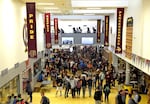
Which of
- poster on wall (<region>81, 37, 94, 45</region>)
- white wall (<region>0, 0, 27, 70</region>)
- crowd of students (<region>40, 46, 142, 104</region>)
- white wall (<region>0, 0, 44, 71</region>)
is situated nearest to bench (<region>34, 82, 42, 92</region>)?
crowd of students (<region>40, 46, 142, 104</region>)

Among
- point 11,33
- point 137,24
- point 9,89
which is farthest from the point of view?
point 137,24

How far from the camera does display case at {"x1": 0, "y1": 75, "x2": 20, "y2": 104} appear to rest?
12.0 metres

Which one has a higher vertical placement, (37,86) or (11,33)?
(11,33)

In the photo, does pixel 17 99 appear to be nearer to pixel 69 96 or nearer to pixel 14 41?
pixel 14 41

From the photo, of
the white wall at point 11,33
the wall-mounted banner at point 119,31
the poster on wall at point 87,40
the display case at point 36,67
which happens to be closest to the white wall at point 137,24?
the wall-mounted banner at point 119,31

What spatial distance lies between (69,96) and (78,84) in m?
1.43

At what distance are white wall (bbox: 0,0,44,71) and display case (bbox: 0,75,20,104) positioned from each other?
979 millimetres

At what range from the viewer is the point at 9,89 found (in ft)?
43.2

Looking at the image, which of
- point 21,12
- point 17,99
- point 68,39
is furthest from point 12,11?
point 68,39

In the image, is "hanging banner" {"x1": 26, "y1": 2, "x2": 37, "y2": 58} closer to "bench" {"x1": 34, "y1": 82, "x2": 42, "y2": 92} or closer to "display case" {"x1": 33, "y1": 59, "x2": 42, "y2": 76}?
"bench" {"x1": 34, "y1": 82, "x2": 42, "y2": 92}

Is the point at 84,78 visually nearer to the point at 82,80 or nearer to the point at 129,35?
the point at 82,80

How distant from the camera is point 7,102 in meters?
12.6

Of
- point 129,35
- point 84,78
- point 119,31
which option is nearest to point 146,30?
point 129,35

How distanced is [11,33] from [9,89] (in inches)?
106
